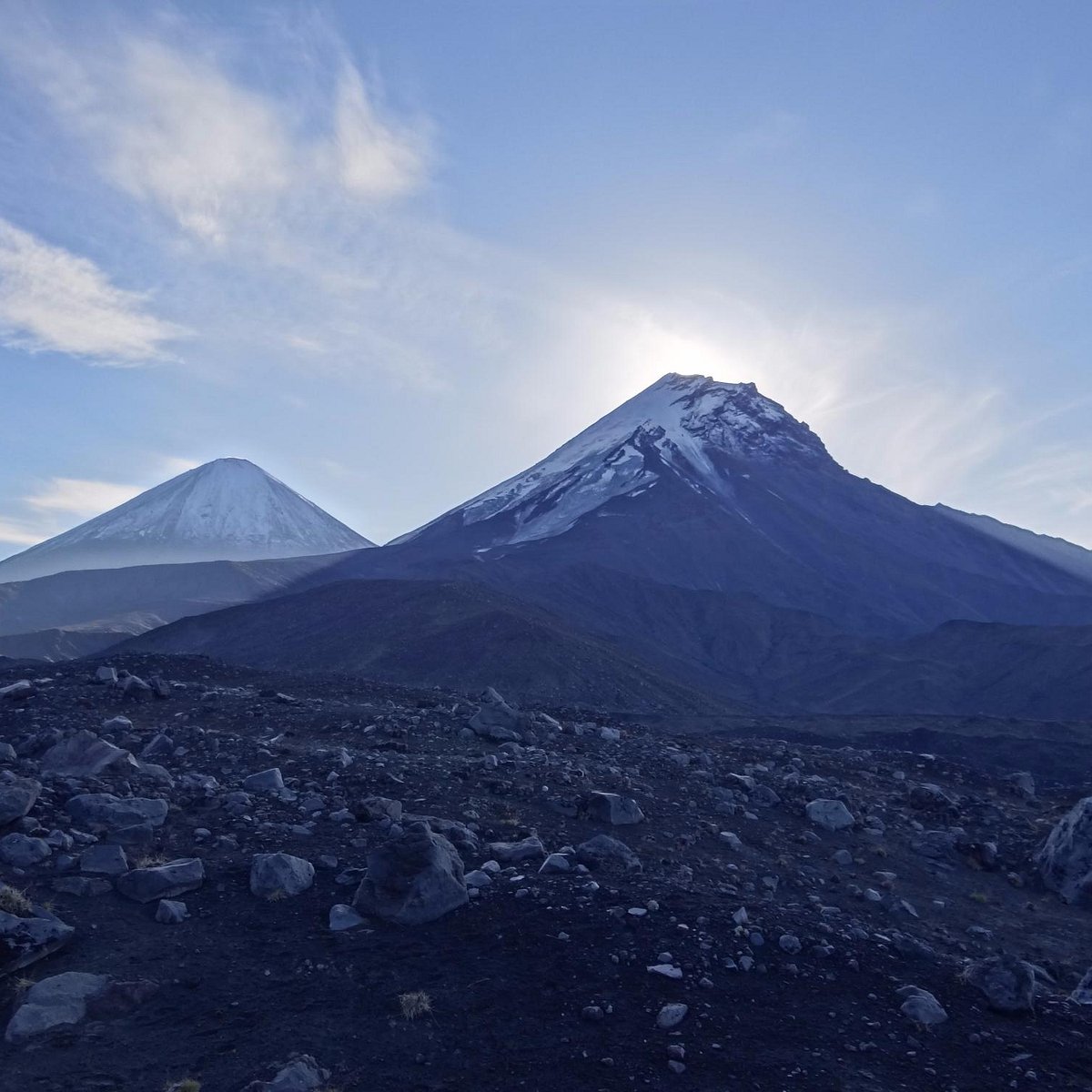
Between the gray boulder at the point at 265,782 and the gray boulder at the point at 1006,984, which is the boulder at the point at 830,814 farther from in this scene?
the gray boulder at the point at 265,782

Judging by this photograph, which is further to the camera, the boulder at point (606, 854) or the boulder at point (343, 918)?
the boulder at point (606, 854)

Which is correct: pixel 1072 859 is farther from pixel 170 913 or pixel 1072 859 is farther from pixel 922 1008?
pixel 170 913

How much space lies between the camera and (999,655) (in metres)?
65.9

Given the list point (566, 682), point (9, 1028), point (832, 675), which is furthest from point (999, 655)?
point (9, 1028)

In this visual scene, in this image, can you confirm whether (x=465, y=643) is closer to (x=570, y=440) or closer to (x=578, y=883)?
(x=578, y=883)

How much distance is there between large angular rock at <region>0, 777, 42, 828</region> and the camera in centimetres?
893

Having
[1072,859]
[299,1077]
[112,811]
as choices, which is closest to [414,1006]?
[299,1077]

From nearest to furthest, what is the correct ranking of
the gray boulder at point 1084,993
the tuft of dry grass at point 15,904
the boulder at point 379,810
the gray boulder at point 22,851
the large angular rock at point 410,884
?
the tuft of dry grass at point 15,904 → the gray boulder at point 1084,993 → the large angular rock at point 410,884 → the gray boulder at point 22,851 → the boulder at point 379,810

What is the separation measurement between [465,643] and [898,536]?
8824 centimetres

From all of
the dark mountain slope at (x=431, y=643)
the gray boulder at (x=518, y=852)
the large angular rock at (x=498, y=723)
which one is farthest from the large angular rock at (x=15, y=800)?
the dark mountain slope at (x=431, y=643)

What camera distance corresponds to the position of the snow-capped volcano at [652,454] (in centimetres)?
12731

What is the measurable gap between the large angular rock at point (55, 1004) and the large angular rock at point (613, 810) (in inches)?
228

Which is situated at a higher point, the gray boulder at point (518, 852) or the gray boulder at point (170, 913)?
the gray boulder at point (518, 852)

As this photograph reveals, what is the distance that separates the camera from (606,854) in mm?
9742
